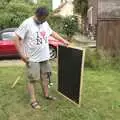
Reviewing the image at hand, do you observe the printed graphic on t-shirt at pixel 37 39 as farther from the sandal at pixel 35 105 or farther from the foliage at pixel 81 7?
the foliage at pixel 81 7

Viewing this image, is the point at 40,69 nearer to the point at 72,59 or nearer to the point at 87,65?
the point at 72,59

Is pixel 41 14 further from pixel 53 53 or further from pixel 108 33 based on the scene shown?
pixel 53 53

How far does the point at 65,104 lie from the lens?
8438mm

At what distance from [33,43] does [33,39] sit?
76 millimetres

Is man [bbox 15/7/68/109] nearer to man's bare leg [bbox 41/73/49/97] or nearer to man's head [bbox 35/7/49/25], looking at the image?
man's head [bbox 35/7/49/25]

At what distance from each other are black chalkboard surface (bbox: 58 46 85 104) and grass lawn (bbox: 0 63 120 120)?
0.63 ft

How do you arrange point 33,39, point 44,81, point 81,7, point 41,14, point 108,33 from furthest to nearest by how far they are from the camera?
point 81,7, point 108,33, point 44,81, point 33,39, point 41,14

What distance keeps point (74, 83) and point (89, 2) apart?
30349 mm

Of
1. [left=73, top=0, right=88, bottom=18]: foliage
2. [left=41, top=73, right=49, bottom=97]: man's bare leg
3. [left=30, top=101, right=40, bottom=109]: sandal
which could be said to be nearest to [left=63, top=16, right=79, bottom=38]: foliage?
[left=73, top=0, right=88, bottom=18]: foliage

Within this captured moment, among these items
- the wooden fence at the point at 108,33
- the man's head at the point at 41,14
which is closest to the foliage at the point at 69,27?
the wooden fence at the point at 108,33

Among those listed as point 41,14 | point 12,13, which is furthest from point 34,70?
point 12,13

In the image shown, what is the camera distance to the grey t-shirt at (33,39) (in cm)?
802

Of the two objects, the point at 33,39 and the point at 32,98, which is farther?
the point at 32,98

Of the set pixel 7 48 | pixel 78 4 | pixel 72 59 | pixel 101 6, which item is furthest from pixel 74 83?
pixel 78 4
